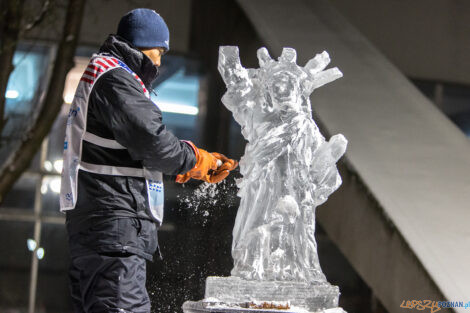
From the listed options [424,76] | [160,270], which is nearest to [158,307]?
[160,270]

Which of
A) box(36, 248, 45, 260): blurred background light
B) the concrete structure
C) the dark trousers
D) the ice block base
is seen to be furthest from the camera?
box(36, 248, 45, 260): blurred background light

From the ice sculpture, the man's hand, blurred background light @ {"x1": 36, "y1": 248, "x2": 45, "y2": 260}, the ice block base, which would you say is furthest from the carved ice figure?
blurred background light @ {"x1": 36, "y1": 248, "x2": 45, "y2": 260}

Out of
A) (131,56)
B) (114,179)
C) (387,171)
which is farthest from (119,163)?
(387,171)

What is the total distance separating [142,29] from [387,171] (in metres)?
3.23

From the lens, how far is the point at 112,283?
2.25m

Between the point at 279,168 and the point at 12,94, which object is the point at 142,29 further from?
the point at 12,94

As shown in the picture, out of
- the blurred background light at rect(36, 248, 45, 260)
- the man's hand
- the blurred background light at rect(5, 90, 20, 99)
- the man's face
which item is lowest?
the blurred background light at rect(36, 248, 45, 260)

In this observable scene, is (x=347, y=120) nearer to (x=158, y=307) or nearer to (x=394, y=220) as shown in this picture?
(x=394, y=220)

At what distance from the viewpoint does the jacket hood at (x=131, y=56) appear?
2.47 meters

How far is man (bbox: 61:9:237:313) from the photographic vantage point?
227cm

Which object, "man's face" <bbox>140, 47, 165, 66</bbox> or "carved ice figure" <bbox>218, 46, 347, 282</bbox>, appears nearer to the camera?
"man's face" <bbox>140, 47, 165, 66</bbox>

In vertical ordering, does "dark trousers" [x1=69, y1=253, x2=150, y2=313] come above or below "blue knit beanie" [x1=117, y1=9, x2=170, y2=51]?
below

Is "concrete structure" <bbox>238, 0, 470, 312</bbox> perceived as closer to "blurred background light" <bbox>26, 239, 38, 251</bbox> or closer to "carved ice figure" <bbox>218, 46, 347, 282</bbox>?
"carved ice figure" <bbox>218, 46, 347, 282</bbox>

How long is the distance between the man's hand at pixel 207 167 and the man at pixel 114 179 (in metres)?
0.12
